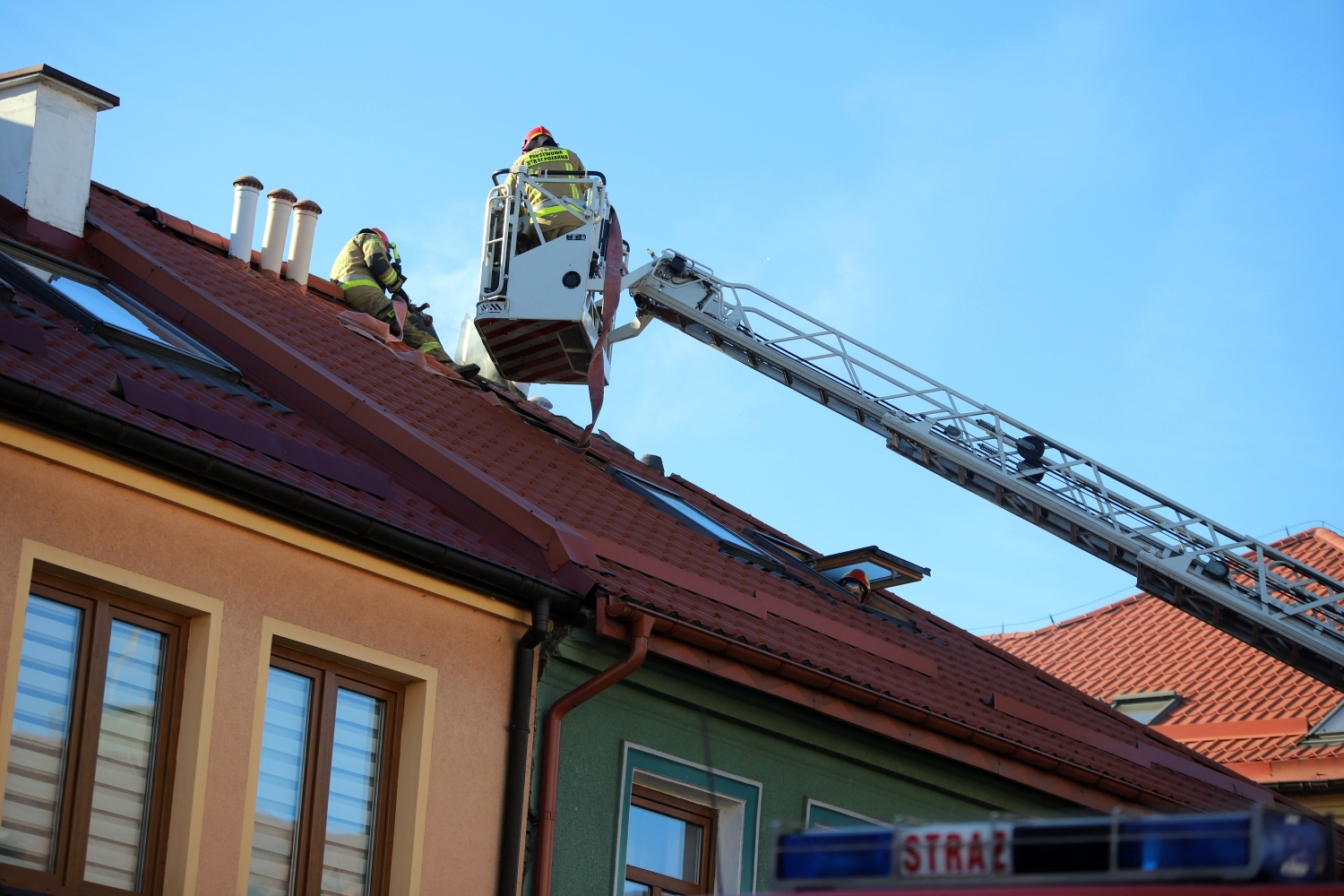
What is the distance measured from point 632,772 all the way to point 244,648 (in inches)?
99.4

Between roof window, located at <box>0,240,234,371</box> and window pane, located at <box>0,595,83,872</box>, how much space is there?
8.40ft

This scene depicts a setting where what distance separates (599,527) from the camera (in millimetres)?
11281

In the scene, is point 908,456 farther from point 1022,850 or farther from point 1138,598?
point 1022,850

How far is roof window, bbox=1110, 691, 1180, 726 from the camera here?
20.4 m

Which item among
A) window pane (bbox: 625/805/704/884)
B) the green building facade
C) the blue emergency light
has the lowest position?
the blue emergency light

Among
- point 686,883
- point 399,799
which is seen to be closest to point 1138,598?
point 686,883

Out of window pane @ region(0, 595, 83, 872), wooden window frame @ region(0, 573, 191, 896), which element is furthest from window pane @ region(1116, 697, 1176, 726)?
window pane @ region(0, 595, 83, 872)

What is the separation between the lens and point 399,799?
862cm

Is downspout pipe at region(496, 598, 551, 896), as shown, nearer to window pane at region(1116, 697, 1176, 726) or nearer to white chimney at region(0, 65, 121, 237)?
white chimney at region(0, 65, 121, 237)

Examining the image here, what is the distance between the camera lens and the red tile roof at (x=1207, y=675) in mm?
18656

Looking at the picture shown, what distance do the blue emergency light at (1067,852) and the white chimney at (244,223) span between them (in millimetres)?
9795

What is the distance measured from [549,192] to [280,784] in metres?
8.48

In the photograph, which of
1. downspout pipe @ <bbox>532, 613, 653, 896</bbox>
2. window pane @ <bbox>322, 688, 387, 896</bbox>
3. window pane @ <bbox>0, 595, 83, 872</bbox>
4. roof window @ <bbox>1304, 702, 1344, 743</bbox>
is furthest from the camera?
roof window @ <bbox>1304, 702, 1344, 743</bbox>

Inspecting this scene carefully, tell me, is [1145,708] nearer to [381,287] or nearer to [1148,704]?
[1148,704]
